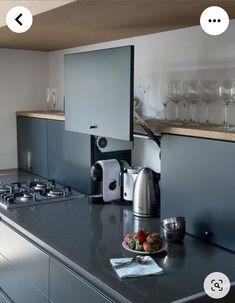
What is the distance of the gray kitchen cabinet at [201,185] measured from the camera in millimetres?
1527

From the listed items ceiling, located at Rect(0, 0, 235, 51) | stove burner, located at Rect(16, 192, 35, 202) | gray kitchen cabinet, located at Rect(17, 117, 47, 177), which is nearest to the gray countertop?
stove burner, located at Rect(16, 192, 35, 202)

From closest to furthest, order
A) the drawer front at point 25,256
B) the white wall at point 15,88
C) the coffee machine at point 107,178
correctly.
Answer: the drawer front at point 25,256, the coffee machine at point 107,178, the white wall at point 15,88

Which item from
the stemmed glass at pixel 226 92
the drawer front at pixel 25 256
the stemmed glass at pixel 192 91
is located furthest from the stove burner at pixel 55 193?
the stemmed glass at pixel 226 92

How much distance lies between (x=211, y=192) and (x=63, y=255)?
1.96 ft

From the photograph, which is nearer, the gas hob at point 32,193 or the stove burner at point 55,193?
the gas hob at point 32,193

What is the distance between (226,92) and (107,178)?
32.9 inches

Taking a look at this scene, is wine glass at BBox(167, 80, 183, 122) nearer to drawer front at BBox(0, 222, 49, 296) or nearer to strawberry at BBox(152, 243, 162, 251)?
strawberry at BBox(152, 243, 162, 251)

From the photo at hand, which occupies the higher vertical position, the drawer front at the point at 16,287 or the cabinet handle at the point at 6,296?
the drawer front at the point at 16,287

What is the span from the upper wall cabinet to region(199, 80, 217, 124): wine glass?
0.38m

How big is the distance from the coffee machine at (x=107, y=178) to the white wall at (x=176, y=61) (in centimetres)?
21

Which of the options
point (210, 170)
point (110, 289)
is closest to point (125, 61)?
point (210, 170)

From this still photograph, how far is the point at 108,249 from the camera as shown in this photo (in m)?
→ 1.61

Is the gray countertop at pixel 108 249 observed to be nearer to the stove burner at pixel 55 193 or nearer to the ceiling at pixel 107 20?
the stove burner at pixel 55 193

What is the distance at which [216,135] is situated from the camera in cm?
154
